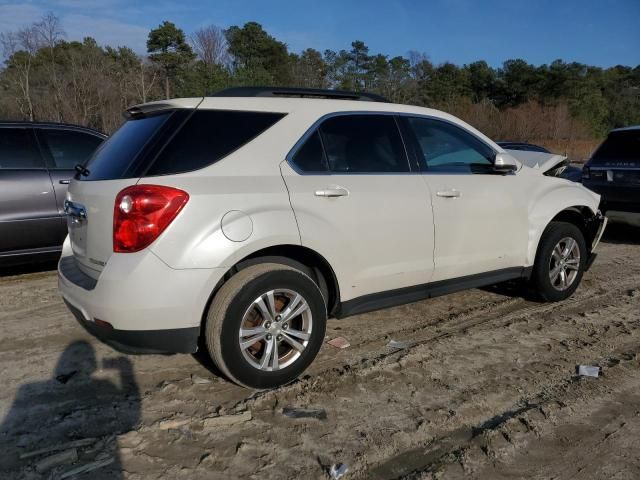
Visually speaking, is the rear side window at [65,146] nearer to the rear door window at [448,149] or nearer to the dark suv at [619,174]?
the rear door window at [448,149]

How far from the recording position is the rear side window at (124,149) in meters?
3.09

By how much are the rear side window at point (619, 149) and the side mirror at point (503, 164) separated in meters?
4.14

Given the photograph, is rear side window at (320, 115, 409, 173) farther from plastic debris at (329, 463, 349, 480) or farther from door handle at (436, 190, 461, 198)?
plastic debris at (329, 463, 349, 480)

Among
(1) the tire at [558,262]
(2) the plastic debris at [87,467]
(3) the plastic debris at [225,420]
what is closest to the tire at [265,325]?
(3) the plastic debris at [225,420]

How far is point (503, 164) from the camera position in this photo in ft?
13.9

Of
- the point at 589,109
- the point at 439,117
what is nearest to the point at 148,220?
the point at 439,117

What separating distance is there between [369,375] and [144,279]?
159cm

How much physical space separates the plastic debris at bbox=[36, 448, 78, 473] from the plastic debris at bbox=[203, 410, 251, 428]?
653mm

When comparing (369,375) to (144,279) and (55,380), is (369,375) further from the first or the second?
(55,380)

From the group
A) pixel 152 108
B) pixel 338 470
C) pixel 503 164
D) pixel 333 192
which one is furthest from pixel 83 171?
pixel 503 164

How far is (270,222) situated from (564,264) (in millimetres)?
3182

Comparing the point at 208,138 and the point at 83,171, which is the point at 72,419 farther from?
the point at 208,138

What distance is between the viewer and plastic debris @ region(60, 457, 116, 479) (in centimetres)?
245

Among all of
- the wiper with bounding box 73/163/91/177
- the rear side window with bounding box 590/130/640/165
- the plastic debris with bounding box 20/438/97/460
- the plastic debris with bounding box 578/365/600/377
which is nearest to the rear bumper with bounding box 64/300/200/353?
the plastic debris with bounding box 20/438/97/460
